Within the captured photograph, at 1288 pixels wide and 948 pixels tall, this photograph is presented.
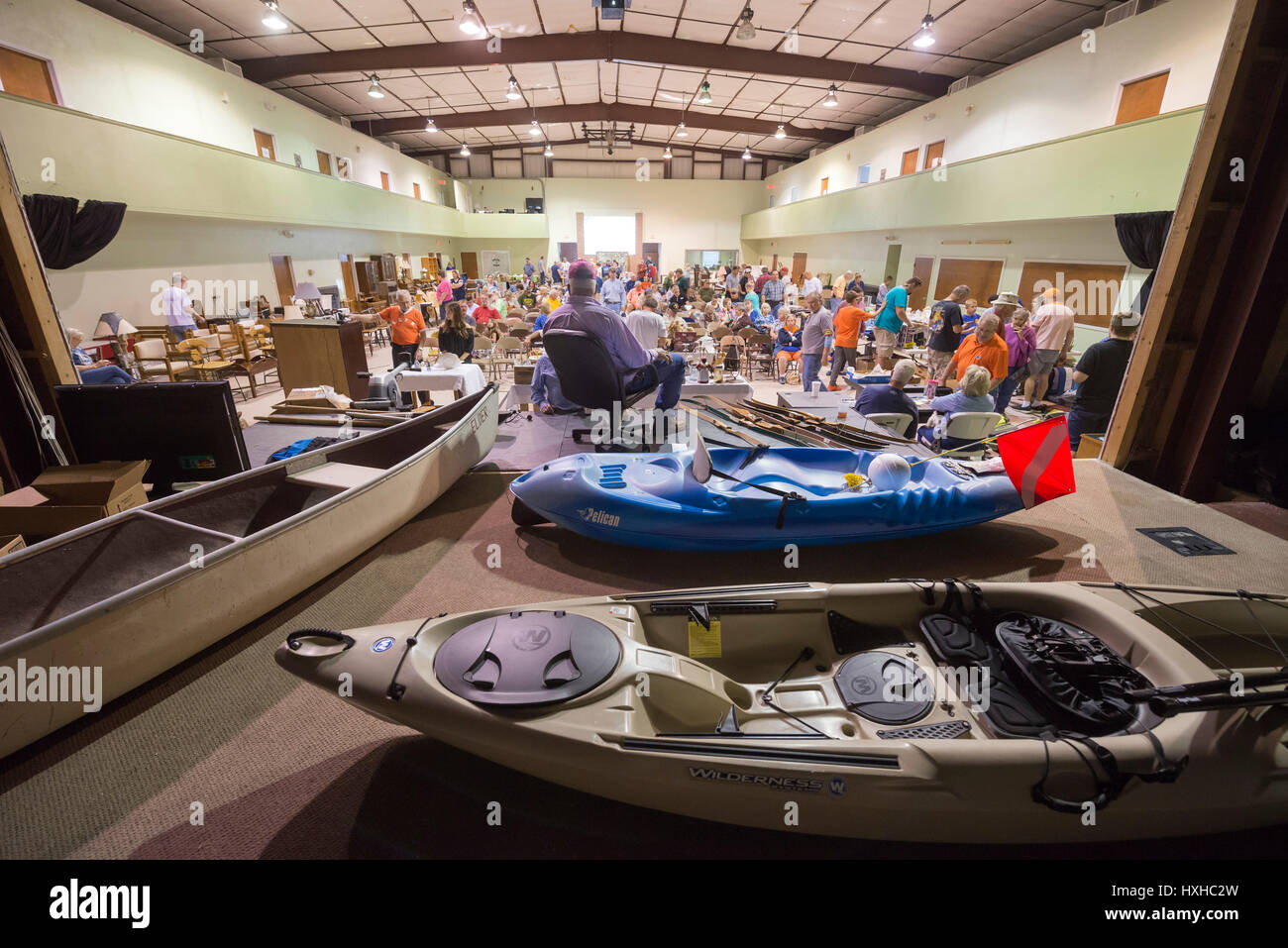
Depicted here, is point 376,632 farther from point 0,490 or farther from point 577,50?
point 577,50

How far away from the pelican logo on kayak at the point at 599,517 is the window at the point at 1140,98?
10927 mm

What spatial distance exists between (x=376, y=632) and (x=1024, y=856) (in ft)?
8.68

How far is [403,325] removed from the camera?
896 cm

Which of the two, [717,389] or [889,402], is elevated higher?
[889,402]

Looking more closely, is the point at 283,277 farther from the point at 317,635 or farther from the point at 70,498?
the point at 317,635

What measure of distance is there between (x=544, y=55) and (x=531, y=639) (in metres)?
13.7

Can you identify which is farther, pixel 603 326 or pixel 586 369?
pixel 603 326

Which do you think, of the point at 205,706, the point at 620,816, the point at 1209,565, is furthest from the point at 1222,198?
the point at 205,706

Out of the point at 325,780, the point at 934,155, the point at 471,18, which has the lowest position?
the point at 325,780

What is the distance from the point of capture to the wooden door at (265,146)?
1266 cm

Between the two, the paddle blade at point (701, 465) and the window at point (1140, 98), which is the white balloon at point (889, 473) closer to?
the paddle blade at point (701, 465)

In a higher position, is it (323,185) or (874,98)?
(874,98)

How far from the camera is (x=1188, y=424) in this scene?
5.09 meters

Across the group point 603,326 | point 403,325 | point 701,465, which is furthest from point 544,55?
point 701,465
